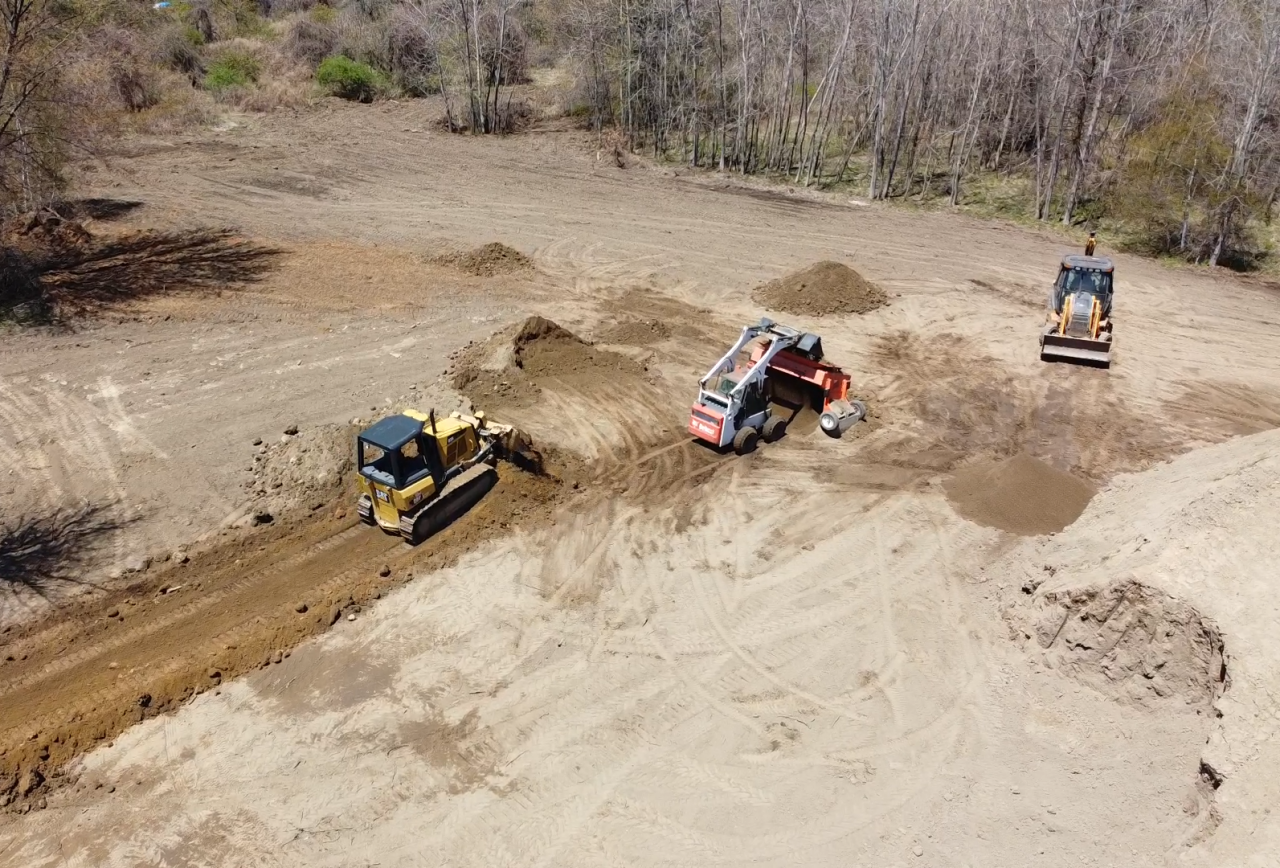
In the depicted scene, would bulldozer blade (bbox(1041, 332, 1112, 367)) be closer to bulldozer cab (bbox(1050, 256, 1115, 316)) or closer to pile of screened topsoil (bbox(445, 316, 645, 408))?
bulldozer cab (bbox(1050, 256, 1115, 316))

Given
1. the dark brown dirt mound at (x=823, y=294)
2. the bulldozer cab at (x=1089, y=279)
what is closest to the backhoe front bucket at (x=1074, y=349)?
the bulldozer cab at (x=1089, y=279)

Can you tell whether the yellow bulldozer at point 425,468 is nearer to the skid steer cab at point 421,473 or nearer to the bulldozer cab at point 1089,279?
the skid steer cab at point 421,473

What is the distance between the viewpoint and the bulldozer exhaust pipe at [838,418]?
574 inches

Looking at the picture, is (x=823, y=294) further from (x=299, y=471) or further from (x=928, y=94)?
Answer: (x=928, y=94)

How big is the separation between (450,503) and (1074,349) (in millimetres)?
13441

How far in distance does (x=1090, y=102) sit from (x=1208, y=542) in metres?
21.7

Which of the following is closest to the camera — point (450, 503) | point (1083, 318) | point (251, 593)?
point (251, 593)

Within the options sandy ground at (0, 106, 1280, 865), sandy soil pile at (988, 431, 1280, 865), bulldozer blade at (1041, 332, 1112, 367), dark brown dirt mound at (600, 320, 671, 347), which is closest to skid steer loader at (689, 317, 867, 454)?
sandy ground at (0, 106, 1280, 865)

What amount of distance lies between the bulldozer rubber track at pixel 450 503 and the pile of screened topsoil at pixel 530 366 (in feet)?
9.55

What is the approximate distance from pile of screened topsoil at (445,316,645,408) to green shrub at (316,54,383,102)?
2834cm

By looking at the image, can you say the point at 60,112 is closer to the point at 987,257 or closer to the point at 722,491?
the point at 722,491

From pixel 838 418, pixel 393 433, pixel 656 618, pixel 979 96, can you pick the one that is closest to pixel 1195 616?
pixel 656 618

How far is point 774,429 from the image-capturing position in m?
→ 14.5

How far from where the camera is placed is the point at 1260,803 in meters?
6.73
